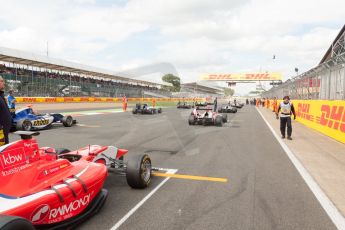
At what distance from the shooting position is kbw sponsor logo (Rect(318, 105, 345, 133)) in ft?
34.8

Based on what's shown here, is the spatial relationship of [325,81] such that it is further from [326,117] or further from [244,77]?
[244,77]

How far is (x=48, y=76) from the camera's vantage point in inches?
1275

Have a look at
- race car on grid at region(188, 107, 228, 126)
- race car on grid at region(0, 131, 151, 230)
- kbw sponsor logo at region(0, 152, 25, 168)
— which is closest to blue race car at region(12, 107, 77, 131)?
race car on grid at region(188, 107, 228, 126)

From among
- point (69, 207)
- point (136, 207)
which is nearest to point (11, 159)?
point (69, 207)

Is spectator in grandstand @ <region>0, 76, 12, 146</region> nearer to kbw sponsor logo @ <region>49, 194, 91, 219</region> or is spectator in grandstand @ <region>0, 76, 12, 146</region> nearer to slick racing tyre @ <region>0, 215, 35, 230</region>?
kbw sponsor logo @ <region>49, 194, 91, 219</region>

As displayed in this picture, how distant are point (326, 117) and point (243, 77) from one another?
240ft

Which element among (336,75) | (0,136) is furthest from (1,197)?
(336,75)

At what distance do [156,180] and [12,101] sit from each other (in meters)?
8.44

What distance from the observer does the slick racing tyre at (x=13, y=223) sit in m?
2.58

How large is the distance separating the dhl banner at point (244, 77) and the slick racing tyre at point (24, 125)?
7532cm

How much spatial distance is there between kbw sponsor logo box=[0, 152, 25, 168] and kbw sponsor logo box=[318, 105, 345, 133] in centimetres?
1000

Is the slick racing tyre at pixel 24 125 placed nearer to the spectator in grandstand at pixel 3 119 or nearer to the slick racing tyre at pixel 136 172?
the spectator in grandstand at pixel 3 119

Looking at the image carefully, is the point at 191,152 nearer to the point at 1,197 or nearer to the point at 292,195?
the point at 292,195

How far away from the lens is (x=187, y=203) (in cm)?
446
